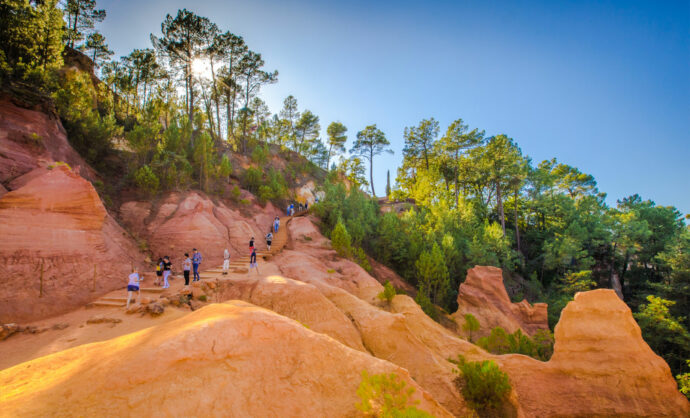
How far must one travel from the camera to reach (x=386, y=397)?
3.76 metres

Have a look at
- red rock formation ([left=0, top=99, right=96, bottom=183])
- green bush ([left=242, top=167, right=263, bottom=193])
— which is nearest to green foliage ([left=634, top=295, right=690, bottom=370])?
green bush ([left=242, top=167, right=263, bottom=193])

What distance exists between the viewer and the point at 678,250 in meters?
23.7

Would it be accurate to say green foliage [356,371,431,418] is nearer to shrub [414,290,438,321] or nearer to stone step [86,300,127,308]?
stone step [86,300,127,308]

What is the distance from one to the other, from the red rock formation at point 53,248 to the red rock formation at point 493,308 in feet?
72.5

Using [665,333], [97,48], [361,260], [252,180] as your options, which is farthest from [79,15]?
[665,333]

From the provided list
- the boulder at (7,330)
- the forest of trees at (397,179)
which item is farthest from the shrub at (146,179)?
the boulder at (7,330)

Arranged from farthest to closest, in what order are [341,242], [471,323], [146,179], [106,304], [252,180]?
[252,180] → [341,242] → [146,179] → [471,323] → [106,304]

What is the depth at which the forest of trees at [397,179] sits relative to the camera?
18094 mm

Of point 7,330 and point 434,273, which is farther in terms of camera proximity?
point 434,273

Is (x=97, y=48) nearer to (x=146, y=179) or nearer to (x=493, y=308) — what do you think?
(x=146, y=179)

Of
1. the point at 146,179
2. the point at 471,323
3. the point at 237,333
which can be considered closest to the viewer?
the point at 237,333

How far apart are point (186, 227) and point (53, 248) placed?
22.4ft

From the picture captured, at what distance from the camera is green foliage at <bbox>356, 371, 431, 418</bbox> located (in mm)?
3633

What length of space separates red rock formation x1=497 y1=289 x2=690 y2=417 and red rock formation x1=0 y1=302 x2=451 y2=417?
9.58m
